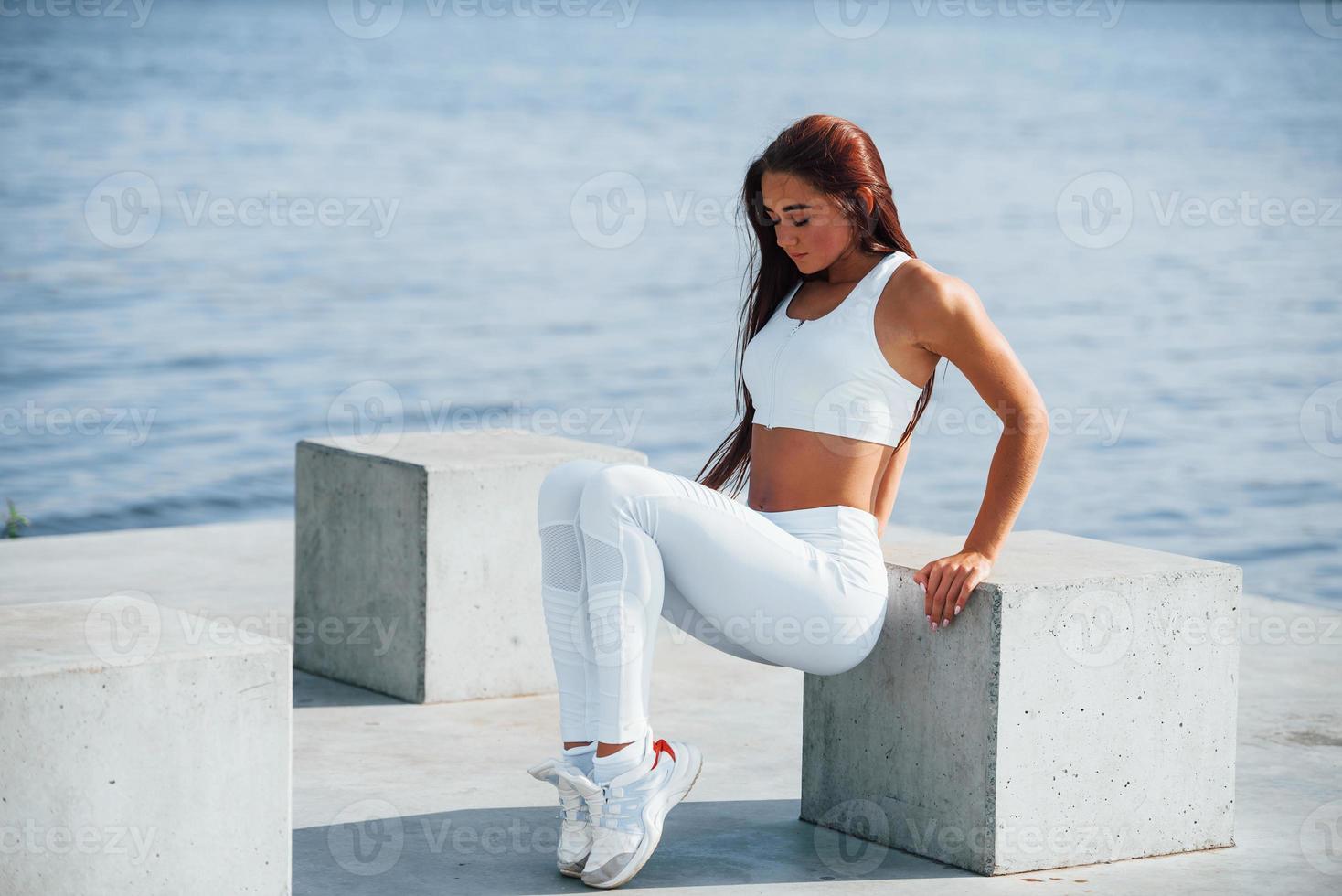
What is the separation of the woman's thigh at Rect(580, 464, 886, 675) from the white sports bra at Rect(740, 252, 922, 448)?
0.92 ft

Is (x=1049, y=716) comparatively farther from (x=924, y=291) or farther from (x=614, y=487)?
(x=614, y=487)

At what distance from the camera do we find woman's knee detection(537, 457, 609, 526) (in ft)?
13.1

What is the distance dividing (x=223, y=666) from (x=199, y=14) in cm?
6737

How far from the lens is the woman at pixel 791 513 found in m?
3.91

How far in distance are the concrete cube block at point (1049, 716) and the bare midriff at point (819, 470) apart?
0.22 m

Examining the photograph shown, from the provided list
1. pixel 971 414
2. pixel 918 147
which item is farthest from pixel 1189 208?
pixel 971 414

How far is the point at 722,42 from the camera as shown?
5800cm

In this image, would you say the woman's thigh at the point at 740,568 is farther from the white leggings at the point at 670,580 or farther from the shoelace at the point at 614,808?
the shoelace at the point at 614,808

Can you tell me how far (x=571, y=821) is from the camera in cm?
398

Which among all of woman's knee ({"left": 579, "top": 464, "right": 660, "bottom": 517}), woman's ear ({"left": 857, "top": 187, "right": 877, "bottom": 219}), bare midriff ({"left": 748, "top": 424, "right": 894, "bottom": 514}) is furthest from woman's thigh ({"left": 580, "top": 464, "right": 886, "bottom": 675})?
woman's ear ({"left": 857, "top": 187, "right": 877, "bottom": 219})

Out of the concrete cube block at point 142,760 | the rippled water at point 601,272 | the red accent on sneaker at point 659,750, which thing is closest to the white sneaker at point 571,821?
the red accent on sneaker at point 659,750

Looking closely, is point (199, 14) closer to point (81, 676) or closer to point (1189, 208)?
point (1189, 208)

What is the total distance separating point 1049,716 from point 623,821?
3.05ft

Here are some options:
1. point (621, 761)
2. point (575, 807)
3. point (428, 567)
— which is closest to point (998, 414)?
point (621, 761)
